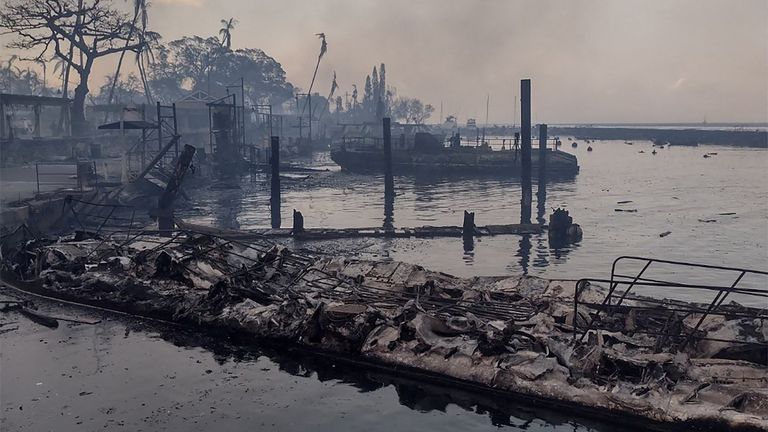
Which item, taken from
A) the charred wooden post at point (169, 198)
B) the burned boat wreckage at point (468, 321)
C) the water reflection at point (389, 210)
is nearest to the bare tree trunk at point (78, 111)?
the water reflection at point (389, 210)

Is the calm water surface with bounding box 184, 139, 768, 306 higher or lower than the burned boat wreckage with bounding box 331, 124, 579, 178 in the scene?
lower

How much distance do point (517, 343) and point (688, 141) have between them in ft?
347

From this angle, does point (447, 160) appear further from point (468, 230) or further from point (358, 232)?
point (358, 232)

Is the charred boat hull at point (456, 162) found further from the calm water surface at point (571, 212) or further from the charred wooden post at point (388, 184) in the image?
the charred wooden post at point (388, 184)

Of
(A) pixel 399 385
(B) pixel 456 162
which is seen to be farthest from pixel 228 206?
(B) pixel 456 162

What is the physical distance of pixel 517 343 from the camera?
10711 millimetres

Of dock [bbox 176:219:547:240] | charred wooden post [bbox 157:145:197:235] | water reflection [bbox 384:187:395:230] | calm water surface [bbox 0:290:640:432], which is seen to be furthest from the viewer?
water reflection [bbox 384:187:395:230]

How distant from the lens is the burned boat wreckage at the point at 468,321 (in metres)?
Result: 9.20

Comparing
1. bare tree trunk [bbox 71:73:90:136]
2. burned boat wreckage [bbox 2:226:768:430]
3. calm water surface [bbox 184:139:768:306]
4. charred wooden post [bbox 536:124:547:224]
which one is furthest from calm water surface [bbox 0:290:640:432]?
bare tree trunk [bbox 71:73:90:136]

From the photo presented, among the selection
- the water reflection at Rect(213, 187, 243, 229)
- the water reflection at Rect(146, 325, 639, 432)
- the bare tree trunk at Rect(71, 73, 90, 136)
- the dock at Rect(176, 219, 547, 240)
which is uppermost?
the bare tree trunk at Rect(71, 73, 90, 136)

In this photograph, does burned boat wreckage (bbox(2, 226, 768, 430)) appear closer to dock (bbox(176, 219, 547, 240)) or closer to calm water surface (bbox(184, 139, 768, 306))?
dock (bbox(176, 219, 547, 240))

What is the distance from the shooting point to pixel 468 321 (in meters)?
11.5

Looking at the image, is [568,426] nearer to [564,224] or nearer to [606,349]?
[606,349]

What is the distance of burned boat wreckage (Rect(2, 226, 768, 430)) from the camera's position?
9.20m
